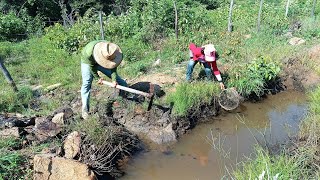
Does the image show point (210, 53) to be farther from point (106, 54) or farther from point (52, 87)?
point (52, 87)

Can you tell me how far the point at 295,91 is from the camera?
7.28 m

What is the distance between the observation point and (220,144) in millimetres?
5422

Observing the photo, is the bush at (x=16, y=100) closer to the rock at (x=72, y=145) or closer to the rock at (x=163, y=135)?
the rock at (x=72, y=145)

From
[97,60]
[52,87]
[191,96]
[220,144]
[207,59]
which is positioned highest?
[97,60]

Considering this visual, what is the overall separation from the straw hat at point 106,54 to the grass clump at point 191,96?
1.24 metres

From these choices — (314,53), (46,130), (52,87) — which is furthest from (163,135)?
(314,53)

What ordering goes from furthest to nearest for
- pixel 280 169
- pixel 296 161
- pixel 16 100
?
pixel 16 100, pixel 296 161, pixel 280 169

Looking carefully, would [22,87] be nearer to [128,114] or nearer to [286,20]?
[128,114]

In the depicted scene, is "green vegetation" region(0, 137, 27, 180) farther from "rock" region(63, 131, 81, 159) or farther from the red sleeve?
the red sleeve

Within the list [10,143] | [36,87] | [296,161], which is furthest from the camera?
[36,87]

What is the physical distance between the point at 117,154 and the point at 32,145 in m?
1.14

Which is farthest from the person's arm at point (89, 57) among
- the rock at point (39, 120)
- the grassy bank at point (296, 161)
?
the grassy bank at point (296, 161)

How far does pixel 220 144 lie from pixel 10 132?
3.01 m

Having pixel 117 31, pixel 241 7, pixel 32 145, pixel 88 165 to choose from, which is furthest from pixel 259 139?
pixel 241 7
